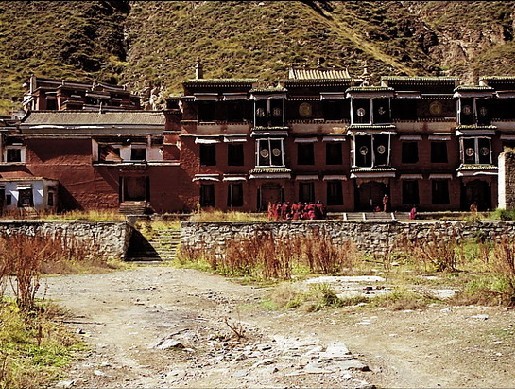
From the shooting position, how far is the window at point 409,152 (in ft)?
148

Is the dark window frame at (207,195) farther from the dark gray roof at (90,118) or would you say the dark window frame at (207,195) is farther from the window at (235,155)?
the dark gray roof at (90,118)

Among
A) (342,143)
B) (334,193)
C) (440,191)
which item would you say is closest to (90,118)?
(342,143)

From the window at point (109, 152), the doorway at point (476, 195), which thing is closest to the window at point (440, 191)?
the doorway at point (476, 195)

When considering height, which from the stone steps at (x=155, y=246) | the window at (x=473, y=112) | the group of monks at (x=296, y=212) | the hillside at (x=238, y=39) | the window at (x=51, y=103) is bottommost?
the stone steps at (x=155, y=246)

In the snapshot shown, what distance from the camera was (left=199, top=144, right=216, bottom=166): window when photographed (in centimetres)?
4447

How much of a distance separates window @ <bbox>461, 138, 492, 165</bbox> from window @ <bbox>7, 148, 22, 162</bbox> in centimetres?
3470

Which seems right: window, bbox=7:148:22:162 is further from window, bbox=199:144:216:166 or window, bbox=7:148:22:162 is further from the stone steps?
the stone steps

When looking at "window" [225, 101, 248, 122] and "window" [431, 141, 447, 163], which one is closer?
"window" [431, 141, 447, 163]

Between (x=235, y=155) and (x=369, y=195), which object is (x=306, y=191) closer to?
(x=369, y=195)

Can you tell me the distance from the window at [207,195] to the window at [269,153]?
3.80 m

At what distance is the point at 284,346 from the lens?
10250 millimetres

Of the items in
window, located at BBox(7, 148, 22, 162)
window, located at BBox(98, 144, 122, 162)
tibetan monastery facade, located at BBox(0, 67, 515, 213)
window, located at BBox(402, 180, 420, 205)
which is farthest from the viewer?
window, located at BBox(7, 148, 22, 162)

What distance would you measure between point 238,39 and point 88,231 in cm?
6902

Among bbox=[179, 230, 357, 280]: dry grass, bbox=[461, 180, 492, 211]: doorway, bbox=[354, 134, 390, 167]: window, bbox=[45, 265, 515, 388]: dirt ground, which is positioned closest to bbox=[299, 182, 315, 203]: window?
bbox=[354, 134, 390, 167]: window
